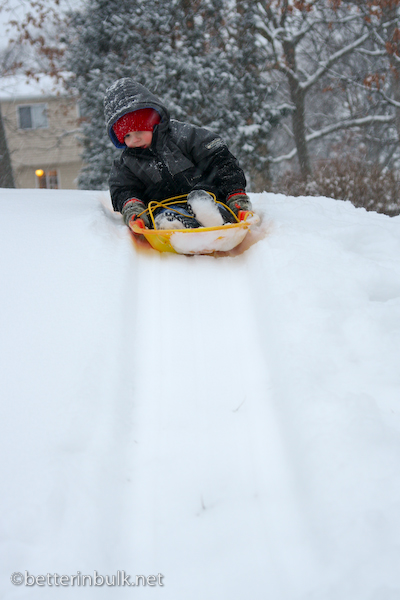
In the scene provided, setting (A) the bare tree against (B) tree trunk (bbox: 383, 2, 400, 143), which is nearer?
(B) tree trunk (bbox: 383, 2, 400, 143)

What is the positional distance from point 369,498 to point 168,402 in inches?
24.9

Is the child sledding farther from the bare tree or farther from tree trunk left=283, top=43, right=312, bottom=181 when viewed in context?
tree trunk left=283, top=43, right=312, bottom=181

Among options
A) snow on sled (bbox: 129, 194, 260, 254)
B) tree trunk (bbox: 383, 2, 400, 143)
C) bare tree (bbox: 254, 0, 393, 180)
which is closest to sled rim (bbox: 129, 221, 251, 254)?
snow on sled (bbox: 129, 194, 260, 254)

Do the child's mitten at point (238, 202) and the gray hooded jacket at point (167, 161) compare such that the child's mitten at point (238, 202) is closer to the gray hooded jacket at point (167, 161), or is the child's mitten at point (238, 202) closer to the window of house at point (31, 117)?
the gray hooded jacket at point (167, 161)

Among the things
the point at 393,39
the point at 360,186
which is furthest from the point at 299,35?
the point at 360,186

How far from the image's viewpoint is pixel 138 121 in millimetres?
2457

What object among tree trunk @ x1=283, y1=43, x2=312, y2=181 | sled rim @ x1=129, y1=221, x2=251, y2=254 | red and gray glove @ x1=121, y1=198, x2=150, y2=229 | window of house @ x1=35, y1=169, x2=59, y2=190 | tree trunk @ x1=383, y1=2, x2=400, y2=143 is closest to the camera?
sled rim @ x1=129, y1=221, x2=251, y2=254

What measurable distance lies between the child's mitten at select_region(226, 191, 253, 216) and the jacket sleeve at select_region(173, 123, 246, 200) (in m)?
0.06

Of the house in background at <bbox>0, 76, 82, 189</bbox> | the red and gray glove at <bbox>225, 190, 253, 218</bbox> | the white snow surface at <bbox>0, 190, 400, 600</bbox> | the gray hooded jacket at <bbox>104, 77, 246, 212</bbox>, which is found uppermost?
the gray hooded jacket at <bbox>104, 77, 246, 212</bbox>

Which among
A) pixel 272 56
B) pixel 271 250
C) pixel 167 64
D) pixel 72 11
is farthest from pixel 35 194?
pixel 272 56

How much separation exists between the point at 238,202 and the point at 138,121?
746mm

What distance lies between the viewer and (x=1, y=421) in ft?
3.95

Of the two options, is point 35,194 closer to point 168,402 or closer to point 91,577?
point 168,402

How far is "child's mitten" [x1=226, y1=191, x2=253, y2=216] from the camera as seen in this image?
2.42 m
